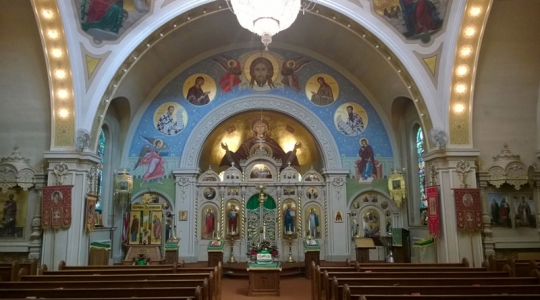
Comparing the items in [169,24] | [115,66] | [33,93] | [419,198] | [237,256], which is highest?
[169,24]

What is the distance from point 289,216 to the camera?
661 inches

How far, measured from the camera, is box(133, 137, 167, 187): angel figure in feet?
53.9

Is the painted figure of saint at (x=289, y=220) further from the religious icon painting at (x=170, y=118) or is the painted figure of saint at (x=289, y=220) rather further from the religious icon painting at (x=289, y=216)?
the religious icon painting at (x=170, y=118)

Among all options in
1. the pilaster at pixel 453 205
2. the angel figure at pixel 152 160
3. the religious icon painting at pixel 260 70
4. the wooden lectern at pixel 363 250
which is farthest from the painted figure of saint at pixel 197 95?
the pilaster at pixel 453 205

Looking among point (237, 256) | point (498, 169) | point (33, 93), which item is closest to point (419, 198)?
point (498, 169)

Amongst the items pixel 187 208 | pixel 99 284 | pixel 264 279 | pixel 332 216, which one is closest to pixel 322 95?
pixel 332 216

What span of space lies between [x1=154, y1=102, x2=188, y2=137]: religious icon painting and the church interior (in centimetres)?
6

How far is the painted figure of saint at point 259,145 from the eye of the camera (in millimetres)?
18172

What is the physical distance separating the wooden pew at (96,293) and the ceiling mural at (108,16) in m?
8.16

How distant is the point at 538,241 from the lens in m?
12.4

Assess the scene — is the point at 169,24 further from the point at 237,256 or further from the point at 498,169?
the point at 498,169

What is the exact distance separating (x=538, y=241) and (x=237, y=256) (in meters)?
9.94

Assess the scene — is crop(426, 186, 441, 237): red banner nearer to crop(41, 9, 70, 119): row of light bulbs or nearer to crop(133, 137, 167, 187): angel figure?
crop(133, 137, 167, 187): angel figure

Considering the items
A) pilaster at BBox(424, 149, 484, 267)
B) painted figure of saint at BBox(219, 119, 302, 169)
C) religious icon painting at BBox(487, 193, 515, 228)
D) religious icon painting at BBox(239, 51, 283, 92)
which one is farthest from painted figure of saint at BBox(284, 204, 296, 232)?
religious icon painting at BBox(487, 193, 515, 228)
